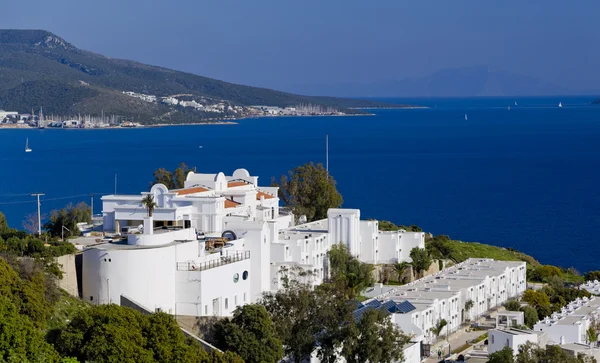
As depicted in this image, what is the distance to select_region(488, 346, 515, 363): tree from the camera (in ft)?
91.8

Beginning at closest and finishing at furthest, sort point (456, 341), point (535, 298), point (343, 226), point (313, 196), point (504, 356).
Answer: point (504, 356) → point (456, 341) → point (535, 298) → point (343, 226) → point (313, 196)

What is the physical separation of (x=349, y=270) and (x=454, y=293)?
4108mm

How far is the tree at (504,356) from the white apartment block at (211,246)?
7.43 metres

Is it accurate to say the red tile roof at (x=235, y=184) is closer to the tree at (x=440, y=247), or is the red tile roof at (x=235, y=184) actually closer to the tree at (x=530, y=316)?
the tree at (x=440, y=247)

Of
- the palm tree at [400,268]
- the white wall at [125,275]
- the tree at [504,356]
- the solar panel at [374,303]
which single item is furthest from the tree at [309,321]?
the palm tree at [400,268]

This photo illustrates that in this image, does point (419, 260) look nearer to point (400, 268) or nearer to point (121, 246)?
point (400, 268)

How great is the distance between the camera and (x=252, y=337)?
27.2 metres

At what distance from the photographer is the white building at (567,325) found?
32.2 meters

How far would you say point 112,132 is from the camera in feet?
607

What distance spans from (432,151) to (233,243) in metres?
103

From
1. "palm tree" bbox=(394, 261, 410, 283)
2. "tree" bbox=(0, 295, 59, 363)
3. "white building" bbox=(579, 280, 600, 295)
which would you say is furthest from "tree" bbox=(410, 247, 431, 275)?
"tree" bbox=(0, 295, 59, 363)

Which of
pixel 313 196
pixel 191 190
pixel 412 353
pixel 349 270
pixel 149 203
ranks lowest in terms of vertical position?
pixel 412 353

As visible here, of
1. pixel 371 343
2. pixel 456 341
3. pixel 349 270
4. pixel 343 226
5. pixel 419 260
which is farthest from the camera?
pixel 419 260

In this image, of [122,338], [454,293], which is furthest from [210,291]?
[454,293]
